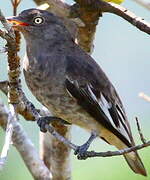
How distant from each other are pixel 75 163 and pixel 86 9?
285cm

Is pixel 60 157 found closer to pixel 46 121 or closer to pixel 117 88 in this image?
pixel 46 121

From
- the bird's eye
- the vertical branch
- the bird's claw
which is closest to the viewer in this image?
the vertical branch

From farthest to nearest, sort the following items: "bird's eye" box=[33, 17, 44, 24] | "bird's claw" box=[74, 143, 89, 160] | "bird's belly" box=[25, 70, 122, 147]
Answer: "bird's eye" box=[33, 17, 44, 24]
"bird's belly" box=[25, 70, 122, 147]
"bird's claw" box=[74, 143, 89, 160]

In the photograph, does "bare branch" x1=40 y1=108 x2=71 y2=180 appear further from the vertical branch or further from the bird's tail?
the vertical branch

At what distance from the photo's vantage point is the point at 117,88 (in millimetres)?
9570

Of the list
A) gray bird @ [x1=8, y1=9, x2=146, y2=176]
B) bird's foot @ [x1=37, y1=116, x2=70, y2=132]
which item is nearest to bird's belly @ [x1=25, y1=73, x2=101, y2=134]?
gray bird @ [x1=8, y1=9, x2=146, y2=176]

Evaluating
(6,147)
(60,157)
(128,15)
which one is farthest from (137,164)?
(6,147)

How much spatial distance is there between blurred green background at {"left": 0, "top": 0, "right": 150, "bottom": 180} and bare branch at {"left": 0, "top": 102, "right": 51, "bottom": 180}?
3.69 feet

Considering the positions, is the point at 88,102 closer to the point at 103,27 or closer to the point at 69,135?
the point at 69,135

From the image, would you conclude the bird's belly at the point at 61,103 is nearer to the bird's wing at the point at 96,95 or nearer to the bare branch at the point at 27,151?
the bird's wing at the point at 96,95

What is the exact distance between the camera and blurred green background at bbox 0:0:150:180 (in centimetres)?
784

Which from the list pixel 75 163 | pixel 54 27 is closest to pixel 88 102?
pixel 54 27

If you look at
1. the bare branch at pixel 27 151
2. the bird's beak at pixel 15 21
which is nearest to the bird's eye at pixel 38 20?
the bird's beak at pixel 15 21

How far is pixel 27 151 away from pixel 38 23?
0.96 m
